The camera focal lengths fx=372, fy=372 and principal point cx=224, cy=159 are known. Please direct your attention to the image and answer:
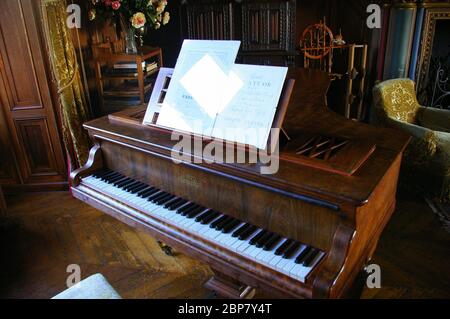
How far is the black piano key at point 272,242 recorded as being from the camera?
138 cm

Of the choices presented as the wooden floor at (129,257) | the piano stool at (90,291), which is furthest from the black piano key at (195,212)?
the wooden floor at (129,257)

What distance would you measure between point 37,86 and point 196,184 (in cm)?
202

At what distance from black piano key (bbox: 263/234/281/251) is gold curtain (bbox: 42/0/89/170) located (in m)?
2.14

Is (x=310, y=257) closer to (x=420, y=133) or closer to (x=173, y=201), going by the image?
(x=173, y=201)

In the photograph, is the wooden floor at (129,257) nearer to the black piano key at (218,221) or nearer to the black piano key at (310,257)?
the black piano key at (218,221)

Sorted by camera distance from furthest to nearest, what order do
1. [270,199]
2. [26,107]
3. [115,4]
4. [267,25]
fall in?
[267,25] < [26,107] < [115,4] < [270,199]

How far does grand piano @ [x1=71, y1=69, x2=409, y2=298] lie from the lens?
1.25 metres

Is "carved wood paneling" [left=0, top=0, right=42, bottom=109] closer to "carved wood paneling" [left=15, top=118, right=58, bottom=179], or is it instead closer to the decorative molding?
"carved wood paneling" [left=15, top=118, right=58, bottom=179]

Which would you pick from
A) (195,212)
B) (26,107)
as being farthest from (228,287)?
(26,107)

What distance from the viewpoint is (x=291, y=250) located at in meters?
1.35

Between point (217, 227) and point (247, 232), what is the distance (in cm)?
12

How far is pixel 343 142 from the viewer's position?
64.0 inches

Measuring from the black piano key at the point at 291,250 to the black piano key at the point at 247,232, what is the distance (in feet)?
0.56
